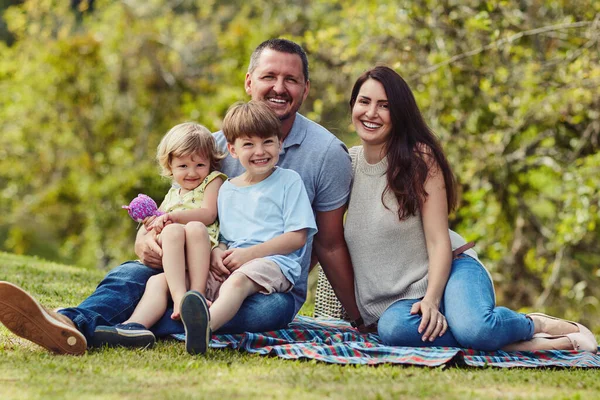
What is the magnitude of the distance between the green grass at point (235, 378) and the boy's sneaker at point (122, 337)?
55 mm

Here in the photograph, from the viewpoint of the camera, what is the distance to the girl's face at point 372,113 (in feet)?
12.9

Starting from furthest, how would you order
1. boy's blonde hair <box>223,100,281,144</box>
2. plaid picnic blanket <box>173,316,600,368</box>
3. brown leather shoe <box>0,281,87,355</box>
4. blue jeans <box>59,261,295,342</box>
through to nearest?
boy's blonde hair <box>223,100,281,144</box> → blue jeans <box>59,261,295,342</box> → plaid picnic blanket <box>173,316,600,368</box> → brown leather shoe <box>0,281,87,355</box>

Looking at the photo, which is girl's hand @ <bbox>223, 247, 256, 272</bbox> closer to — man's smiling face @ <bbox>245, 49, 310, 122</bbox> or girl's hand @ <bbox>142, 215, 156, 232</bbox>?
girl's hand @ <bbox>142, 215, 156, 232</bbox>

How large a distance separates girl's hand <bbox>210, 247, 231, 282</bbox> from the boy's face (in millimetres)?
423

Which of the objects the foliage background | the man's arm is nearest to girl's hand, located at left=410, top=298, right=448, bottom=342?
the man's arm

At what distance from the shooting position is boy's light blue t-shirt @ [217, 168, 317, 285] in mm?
3752

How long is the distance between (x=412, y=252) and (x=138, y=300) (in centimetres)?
133

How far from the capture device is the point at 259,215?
150 inches

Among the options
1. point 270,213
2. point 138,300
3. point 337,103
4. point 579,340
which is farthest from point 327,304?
point 337,103

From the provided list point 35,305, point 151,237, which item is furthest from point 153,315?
point 35,305

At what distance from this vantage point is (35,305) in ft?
10.1

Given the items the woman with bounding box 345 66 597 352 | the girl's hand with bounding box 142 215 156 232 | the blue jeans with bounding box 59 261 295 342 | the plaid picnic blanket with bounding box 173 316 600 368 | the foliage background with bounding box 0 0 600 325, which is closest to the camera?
the plaid picnic blanket with bounding box 173 316 600 368

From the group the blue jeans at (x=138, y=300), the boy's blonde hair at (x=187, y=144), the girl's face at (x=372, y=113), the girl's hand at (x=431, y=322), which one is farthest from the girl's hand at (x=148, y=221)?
the girl's hand at (x=431, y=322)

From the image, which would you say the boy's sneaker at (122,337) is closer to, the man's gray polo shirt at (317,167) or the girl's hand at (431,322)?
the man's gray polo shirt at (317,167)
